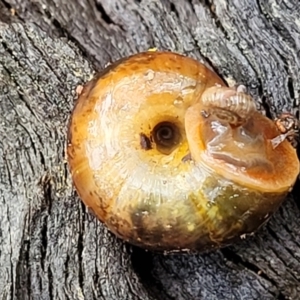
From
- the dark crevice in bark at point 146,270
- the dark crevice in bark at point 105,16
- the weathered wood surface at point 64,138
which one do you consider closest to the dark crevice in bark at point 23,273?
the weathered wood surface at point 64,138

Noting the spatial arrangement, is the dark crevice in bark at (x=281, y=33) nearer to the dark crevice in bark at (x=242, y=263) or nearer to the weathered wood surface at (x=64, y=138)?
the weathered wood surface at (x=64, y=138)

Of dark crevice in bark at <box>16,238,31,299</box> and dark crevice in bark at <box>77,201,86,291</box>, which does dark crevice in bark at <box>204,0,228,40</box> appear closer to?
dark crevice in bark at <box>77,201,86,291</box>

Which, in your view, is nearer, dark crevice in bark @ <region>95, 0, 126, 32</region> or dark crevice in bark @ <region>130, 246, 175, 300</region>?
dark crevice in bark @ <region>130, 246, 175, 300</region>

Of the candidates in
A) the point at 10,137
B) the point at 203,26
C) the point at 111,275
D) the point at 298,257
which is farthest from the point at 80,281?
the point at 203,26

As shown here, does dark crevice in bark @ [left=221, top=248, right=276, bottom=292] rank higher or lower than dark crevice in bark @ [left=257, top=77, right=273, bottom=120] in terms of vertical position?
lower

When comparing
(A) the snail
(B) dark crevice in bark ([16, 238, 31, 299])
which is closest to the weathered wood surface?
(B) dark crevice in bark ([16, 238, 31, 299])
